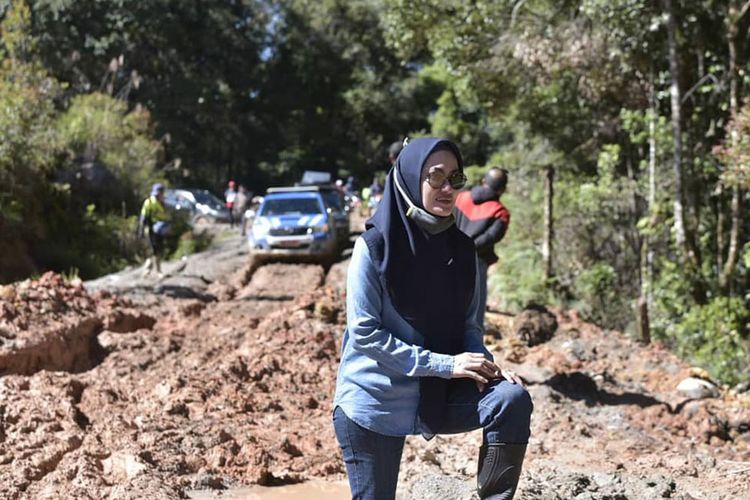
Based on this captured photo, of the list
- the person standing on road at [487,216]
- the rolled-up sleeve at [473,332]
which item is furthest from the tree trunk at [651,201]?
the rolled-up sleeve at [473,332]

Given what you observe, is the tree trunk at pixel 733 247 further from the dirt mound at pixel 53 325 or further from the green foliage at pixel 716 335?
the dirt mound at pixel 53 325

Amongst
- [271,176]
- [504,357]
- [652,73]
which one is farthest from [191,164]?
[504,357]

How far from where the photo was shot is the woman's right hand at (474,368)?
10.9ft

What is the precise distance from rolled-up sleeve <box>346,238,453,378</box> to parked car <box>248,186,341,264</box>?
741 inches

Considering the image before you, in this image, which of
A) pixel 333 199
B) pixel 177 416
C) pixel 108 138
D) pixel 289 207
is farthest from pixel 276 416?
pixel 108 138

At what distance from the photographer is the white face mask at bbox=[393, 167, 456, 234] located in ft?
11.1

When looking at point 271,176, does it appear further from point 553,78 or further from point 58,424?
point 58,424

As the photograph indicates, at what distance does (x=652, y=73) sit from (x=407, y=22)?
15.1ft

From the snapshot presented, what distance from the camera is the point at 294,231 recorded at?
22297 millimetres

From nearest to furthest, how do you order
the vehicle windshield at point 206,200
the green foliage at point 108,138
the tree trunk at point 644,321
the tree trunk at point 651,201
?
the tree trunk at point 644,321 → the tree trunk at point 651,201 → the green foliage at point 108,138 → the vehicle windshield at point 206,200

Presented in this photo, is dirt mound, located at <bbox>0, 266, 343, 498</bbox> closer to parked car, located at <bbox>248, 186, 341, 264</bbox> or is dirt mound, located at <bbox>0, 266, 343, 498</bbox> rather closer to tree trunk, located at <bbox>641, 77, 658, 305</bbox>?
tree trunk, located at <bbox>641, 77, 658, 305</bbox>

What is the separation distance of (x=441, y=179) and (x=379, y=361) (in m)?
0.70

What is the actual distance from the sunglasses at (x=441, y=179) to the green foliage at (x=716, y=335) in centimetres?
924

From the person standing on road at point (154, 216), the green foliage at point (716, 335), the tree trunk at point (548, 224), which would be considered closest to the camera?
the green foliage at point (716, 335)
